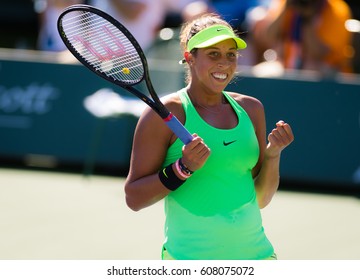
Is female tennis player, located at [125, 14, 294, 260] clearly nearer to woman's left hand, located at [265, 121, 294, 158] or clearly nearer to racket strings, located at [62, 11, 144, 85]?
woman's left hand, located at [265, 121, 294, 158]

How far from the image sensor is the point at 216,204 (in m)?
3.04

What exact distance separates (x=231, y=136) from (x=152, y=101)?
12.0 inches

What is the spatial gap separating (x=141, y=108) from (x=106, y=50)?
4925 mm

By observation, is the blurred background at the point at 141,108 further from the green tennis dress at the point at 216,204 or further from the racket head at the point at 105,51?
the green tennis dress at the point at 216,204

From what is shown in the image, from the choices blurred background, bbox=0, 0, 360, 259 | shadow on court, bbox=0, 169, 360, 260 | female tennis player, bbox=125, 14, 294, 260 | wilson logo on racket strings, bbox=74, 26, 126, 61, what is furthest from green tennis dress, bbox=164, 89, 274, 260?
blurred background, bbox=0, 0, 360, 259

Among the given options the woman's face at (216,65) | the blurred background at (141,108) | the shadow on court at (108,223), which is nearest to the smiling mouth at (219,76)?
the woman's face at (216,65)

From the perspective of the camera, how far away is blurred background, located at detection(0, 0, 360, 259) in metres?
7.46

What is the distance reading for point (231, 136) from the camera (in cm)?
308

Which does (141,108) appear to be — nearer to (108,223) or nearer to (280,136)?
(108,223)

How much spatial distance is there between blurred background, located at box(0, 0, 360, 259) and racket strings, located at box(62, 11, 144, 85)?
11.5 feet

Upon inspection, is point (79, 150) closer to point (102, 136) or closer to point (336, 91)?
point (102, 136)

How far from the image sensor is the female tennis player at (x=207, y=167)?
304 centimetres

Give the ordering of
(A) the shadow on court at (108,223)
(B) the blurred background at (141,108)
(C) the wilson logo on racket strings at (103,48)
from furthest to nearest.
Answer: (B) the blurred background at (141,108) → (A) the shadow on court at (108,223) → (C) the wilson logo on racket strings at (103,48)

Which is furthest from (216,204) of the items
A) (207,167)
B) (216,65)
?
(216,65)
